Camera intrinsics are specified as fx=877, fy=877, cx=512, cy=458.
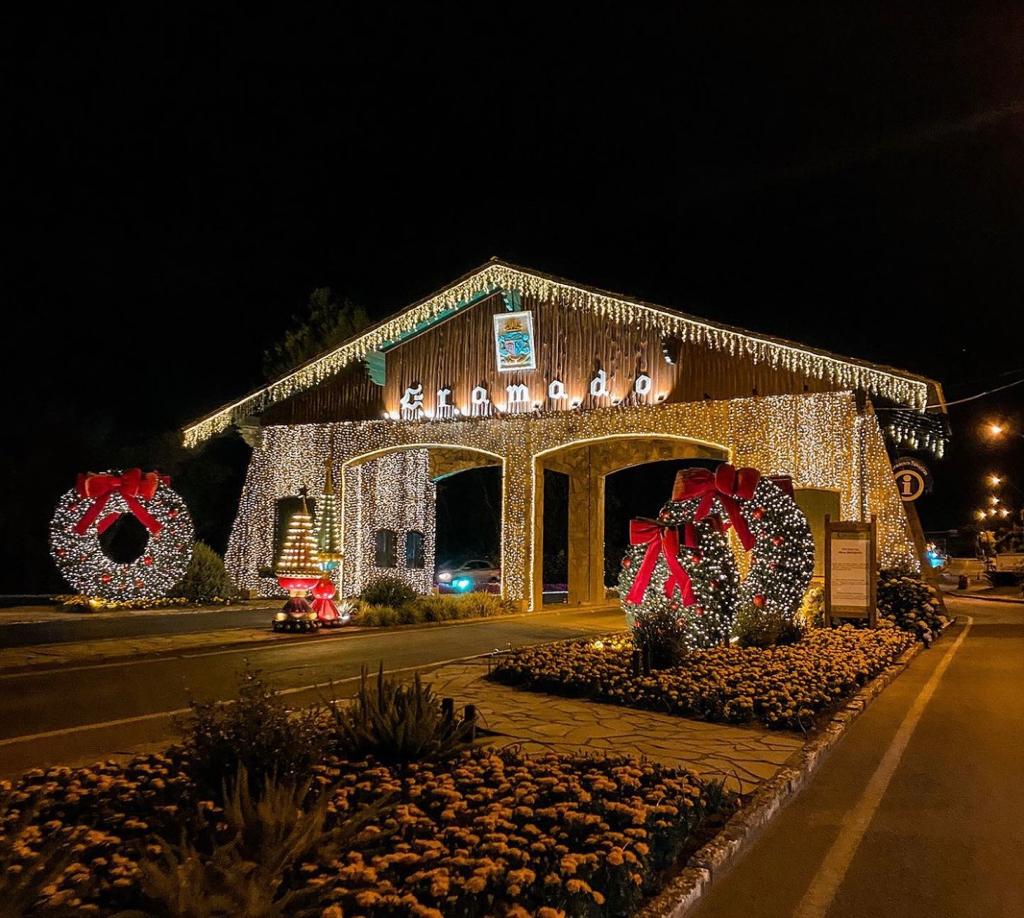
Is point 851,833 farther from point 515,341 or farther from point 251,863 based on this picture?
point 515,341

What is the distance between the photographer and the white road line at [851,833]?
174 inches

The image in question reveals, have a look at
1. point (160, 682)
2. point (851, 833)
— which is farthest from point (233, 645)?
point (851, 833)

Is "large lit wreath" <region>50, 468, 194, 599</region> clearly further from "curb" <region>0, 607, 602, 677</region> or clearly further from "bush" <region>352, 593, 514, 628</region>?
"curb" <region>0, 607, 602, 677</region>

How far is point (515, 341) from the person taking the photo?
2233 cm

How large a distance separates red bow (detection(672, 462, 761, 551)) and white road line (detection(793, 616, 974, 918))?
4018 millimetres

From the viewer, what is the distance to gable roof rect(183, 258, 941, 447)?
18391mm

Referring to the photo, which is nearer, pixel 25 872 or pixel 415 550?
pixel 25 872

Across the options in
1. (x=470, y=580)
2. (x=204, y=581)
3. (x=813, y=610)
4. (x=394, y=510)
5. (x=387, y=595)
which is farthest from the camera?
(x=470, y=580)

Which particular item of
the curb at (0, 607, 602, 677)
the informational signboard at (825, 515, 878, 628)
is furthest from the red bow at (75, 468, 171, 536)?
the informational signboard at (825, 515, 878, 628)

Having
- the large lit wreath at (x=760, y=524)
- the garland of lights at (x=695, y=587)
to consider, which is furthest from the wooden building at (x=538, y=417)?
the garland of lights at (x=695, y=587)

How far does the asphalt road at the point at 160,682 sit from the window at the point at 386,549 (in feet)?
28.8

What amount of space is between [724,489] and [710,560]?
45.4 inches

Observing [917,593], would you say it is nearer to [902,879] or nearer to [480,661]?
[480,661]

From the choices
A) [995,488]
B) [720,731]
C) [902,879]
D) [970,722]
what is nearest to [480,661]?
[720,731]
